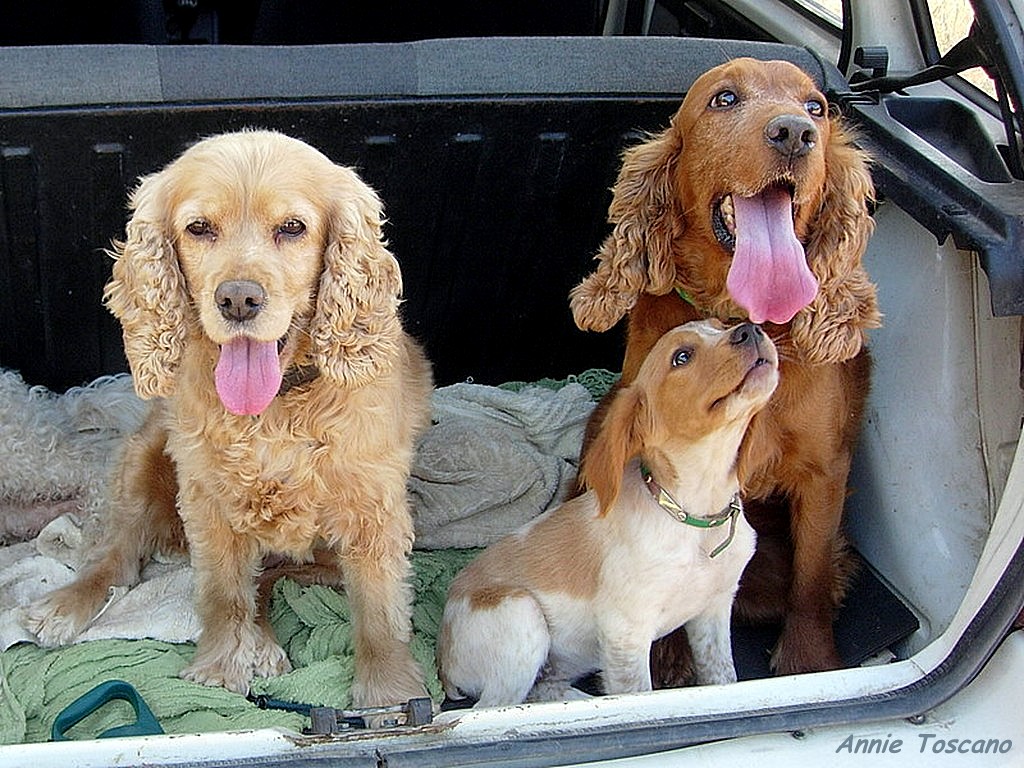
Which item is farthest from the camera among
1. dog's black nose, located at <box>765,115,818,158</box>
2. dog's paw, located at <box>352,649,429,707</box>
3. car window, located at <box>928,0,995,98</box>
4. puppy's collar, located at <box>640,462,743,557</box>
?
car window, located at <box>928,0,995,98</box>

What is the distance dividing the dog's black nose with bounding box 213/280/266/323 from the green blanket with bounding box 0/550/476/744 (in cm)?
87

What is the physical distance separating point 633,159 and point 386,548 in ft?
3.44

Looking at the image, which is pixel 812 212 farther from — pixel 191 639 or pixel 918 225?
pixel 191 639

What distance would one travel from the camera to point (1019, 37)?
207 cm

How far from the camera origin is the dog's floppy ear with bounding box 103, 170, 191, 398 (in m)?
2.20

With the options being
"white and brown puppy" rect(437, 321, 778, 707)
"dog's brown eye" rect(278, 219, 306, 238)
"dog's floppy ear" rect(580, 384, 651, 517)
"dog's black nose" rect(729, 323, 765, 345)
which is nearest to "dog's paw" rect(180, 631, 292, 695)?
"white and brown puppy" rect(437, 321, 778, 707)

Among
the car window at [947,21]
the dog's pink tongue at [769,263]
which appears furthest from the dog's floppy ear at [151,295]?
the car window at [947,21]

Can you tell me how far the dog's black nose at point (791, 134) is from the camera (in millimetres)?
2205

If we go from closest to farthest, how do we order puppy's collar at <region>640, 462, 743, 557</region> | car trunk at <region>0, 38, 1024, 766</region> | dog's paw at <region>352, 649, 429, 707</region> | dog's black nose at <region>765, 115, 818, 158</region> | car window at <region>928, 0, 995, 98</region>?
car trunk at <region>0, 38, 1024, 766</region>
dog's black nose at <region>765, 115, 818, 158</region>
puppy's collar at <region>640, 462, 743, 557</region>
dog's paw at <region>352, 649, 429, 707</region>
car window at <region>928, 0, 995, 98</region>

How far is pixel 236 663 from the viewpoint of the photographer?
8.25 feet

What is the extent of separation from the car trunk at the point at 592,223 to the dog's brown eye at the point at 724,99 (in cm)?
35

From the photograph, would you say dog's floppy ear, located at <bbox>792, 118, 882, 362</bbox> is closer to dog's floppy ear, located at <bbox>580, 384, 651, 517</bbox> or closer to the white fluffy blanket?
dog's floppy ear, located at <bbox>580, 384, 651, 517</bbox>

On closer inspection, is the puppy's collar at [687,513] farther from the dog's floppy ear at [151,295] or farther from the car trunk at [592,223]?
the dog's floppy ear at [151,295]

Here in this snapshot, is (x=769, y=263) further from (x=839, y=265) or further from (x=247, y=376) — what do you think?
(x=247, y=376)
